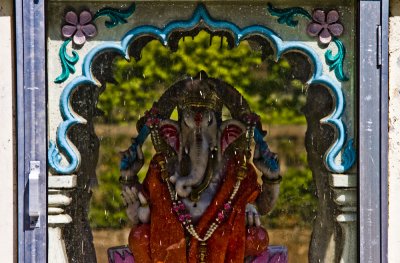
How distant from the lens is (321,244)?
19.5 ft

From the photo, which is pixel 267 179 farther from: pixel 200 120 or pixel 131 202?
pixel 131 202

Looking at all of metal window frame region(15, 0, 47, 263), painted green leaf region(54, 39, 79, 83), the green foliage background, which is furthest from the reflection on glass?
metal window frame region(15, 0, 47, 263)

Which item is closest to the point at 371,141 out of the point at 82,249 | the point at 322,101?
the point at 322,101

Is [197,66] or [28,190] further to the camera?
A: [197,66]

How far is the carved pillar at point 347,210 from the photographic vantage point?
5.80 metres

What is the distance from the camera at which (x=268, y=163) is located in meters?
5.98

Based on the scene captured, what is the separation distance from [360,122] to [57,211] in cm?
121

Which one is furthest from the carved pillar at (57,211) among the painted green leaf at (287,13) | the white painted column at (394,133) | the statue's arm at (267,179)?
the white painted column at (394,133)

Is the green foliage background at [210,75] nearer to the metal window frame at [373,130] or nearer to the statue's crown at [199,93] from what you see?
the statue's crown at [199,93]

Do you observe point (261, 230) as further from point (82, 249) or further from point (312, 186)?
point (82, 249)

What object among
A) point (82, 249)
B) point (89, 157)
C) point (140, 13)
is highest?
point (140, 13)

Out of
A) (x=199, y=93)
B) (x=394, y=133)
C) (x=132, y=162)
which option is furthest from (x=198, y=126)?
(x=394, y=133)

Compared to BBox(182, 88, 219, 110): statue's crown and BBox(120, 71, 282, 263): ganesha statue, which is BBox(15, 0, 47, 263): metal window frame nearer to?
BBox(120, 71, 282, 263): ganesha statue

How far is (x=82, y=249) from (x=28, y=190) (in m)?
0.39
